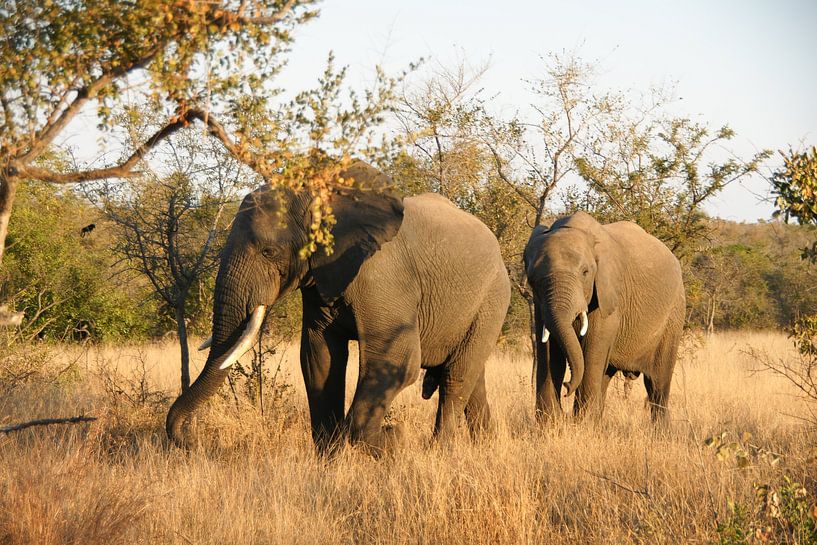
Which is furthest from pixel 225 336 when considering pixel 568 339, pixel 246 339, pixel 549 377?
pixel 549 377

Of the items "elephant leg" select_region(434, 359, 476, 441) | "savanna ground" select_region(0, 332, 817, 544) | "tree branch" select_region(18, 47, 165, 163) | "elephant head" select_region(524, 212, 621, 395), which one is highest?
"tree branch" select_region(18, 47, 165, 163)

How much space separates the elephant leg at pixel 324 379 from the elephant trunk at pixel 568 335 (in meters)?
2.25

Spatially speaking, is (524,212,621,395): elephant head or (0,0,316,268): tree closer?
(0,0,316,268): tree

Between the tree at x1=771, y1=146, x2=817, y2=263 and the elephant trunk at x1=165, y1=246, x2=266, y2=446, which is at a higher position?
the tree at x1=771, y1=146, x2=817, y2=263

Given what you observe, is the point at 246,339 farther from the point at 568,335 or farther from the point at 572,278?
the point at 572,278

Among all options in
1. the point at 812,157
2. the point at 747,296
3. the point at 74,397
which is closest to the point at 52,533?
the point at 812,157

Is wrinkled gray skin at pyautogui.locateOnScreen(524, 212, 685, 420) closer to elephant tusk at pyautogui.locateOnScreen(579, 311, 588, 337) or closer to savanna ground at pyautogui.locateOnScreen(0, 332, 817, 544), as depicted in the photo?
elephant tusk at pyautogui.locateOnScreen(579, 311, 588, 337)

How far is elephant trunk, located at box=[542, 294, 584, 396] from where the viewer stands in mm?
9461

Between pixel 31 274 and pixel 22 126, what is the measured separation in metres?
12.5

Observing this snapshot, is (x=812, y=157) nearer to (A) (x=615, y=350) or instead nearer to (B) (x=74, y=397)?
(A) (x=615, y=350)

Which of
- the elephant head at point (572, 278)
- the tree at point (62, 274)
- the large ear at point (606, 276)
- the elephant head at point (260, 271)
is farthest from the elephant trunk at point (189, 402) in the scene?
the tree at point (62, 274)

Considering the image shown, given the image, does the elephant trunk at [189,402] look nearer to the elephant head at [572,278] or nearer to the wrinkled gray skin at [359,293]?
the wrinkled gray skin at [359,293]

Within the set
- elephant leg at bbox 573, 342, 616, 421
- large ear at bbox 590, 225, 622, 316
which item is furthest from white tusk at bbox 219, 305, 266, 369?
large ear at bbox 590, 225, 622, 316

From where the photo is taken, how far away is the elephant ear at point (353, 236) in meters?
7.86
